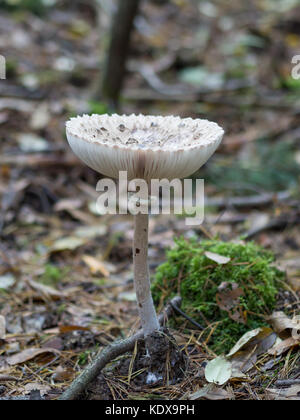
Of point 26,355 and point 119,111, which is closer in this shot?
point 26,355

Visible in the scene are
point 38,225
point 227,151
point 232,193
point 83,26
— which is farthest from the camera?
point 83,26

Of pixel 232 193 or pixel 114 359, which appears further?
pixel 232 193

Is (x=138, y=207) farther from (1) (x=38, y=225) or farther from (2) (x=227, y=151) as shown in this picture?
(2) (x=227, y=151)

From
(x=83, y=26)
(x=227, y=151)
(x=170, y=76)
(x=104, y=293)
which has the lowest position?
(x=104, y=293)

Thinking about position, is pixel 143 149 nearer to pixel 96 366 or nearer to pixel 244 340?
pixel 96 366

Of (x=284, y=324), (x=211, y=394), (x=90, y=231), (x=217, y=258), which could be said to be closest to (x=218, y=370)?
(x=211, y=394)

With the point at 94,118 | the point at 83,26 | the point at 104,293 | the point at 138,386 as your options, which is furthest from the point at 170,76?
the point at 138,386

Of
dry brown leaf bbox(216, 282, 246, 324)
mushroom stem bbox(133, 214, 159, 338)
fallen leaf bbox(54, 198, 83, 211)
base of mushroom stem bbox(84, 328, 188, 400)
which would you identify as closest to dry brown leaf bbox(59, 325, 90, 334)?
base of mushroom stem bbox(84, 328, 188, 400)
